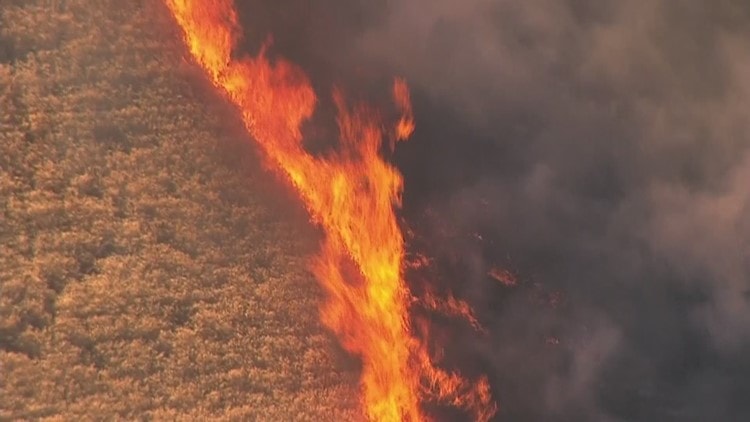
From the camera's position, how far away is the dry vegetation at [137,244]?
1546 millimetres

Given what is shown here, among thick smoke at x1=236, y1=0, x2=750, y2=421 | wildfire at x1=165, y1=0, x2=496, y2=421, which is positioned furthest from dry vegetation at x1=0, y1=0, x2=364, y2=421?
thick smoke at x1=236, y1=0, x2=750, y2=421

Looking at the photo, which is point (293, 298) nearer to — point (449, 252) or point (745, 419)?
point (449, 252)

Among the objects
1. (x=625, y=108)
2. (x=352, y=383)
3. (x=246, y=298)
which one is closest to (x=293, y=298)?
(x=246, y=298)

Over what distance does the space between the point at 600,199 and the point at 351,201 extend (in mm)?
661

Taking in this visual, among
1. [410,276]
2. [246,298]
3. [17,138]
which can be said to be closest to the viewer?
[17,138]

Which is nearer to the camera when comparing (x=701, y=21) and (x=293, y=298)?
(x=293, y=298)

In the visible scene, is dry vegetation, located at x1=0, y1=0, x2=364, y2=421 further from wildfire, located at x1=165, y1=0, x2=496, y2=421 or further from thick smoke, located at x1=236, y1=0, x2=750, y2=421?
thick smoke, located at x1=236, y1=0, x2=750, y2=421

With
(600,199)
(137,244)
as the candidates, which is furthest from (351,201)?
(600,199)

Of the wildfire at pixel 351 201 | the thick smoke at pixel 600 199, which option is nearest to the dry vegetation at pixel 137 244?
the wildfire at pixel 351 201

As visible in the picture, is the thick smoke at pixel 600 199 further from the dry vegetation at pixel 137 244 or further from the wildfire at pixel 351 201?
the dry vegetation at pixel 137 244

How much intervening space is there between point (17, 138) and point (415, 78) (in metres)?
0.92

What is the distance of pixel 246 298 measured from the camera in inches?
66.5

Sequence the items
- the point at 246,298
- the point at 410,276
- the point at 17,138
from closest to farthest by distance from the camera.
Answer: the point at 17,138, the point at 246,298, the point at 410,276

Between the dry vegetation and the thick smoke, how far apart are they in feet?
1.51
